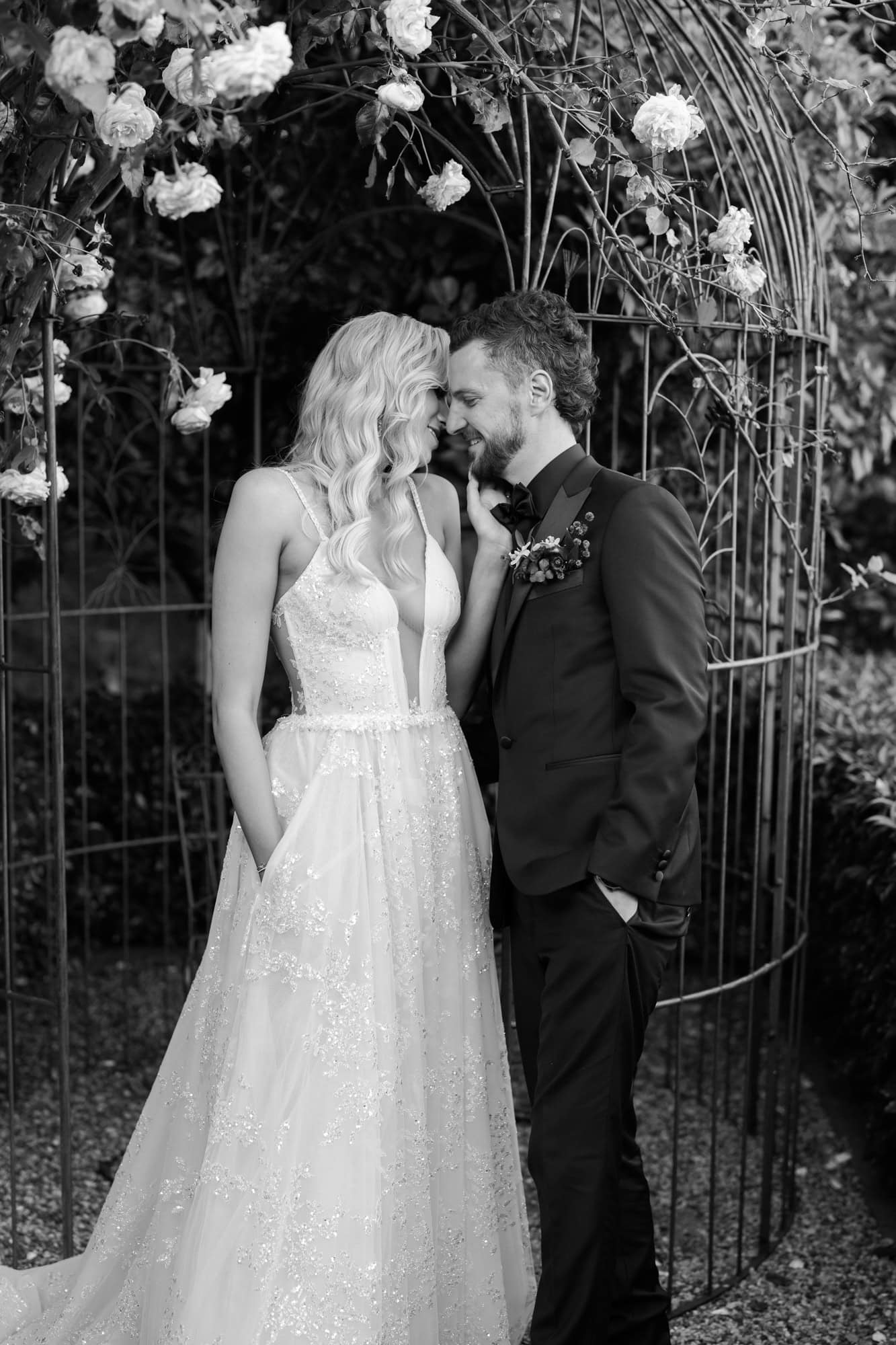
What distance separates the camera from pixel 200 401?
308 cm

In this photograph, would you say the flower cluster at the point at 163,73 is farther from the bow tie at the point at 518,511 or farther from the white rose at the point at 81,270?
the bow tie at the point at 518,511

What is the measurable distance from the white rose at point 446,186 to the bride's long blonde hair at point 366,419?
298 millimetres

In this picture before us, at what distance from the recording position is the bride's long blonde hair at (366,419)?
2566mm

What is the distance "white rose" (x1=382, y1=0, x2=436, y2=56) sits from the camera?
227 centimetres

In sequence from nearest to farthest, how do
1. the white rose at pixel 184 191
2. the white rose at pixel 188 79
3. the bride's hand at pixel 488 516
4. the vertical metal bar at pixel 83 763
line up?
the white rose at pixel 188 79 < the white rose at pixel 184 191 < the bride's hand at pixel 488 516 < the vertical metal bar at pixel 83 763

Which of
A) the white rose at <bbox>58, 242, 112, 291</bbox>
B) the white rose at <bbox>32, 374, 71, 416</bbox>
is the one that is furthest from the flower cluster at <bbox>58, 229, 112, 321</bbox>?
the white rose at <bbox>32, 374, 71, 416</bbox>

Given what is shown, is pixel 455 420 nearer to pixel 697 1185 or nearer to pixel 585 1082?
pixel 585 1082

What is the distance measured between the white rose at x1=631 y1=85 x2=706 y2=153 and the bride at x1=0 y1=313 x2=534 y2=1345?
0.54 m

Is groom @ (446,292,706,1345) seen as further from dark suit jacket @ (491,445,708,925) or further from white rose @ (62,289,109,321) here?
white rose @ (62,289,109,321)

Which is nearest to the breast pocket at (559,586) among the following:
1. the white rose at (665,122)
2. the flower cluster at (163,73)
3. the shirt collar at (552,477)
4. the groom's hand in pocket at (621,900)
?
the shirt collar at (552,477)

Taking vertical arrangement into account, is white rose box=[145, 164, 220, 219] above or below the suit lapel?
above

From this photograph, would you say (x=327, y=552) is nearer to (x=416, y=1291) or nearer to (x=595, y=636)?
(x=595, y=636)

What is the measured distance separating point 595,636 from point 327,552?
539 mm

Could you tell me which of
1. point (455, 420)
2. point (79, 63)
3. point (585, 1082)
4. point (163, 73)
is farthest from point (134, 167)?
point (585, 1082)
